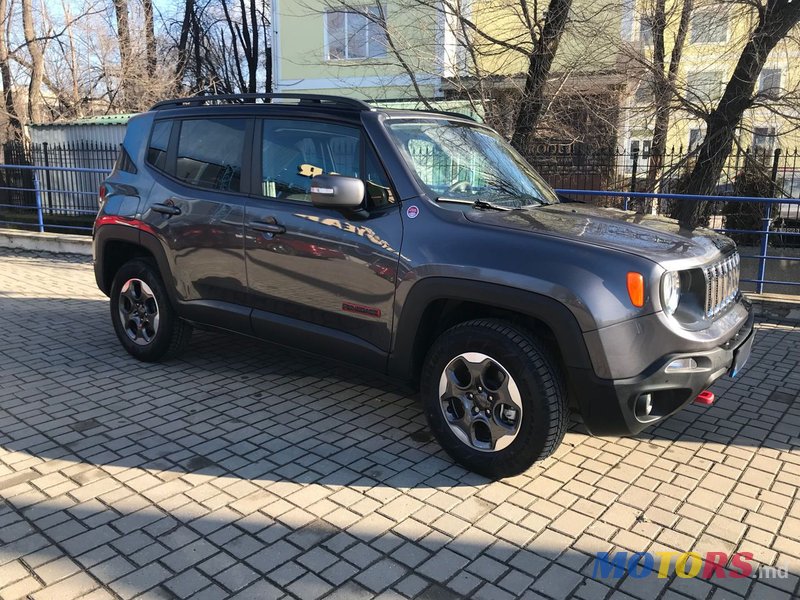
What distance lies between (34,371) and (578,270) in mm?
4335

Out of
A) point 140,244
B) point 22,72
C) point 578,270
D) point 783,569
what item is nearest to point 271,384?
point 140,244

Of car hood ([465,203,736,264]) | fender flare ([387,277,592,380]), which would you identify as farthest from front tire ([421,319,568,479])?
car hood ([465,203,736,264])

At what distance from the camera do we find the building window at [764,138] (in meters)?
10.6

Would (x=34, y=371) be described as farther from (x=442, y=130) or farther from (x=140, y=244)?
(x=442, y=130)

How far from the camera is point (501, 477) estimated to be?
141 inches

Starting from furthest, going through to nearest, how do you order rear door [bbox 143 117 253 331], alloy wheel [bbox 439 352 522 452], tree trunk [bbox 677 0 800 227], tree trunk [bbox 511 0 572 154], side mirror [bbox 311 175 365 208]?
tree trunk [bbox 511 0 572 154], tree trunk [bbox 677 0 800 227], rear door [bbox 143 117 253 331], side mirror [bbox 311 175 365 208], alloy wheel [bbox 439 352 522 452]

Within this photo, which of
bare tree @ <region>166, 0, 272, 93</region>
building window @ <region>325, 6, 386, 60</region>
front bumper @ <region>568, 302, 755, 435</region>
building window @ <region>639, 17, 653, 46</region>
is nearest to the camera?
front bumper @ <region>568, 302, 755, 435</region>

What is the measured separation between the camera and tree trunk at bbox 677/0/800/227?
9000mm

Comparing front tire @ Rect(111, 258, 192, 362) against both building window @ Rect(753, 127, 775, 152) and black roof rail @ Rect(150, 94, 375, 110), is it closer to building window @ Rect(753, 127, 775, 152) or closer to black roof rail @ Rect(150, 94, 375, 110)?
black roof rail @ Rect(150, 94, 375, 110)

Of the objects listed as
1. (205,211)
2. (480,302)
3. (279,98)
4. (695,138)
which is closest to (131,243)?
(205,211)

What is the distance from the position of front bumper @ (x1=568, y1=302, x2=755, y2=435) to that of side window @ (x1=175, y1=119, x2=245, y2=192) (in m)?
2.70

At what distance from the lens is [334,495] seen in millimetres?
3430

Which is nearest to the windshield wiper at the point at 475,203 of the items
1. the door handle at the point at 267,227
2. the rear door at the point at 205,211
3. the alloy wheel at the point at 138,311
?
the door handle at the point at 267,227

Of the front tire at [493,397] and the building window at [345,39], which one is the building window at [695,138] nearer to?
the front tire at [493,397]
